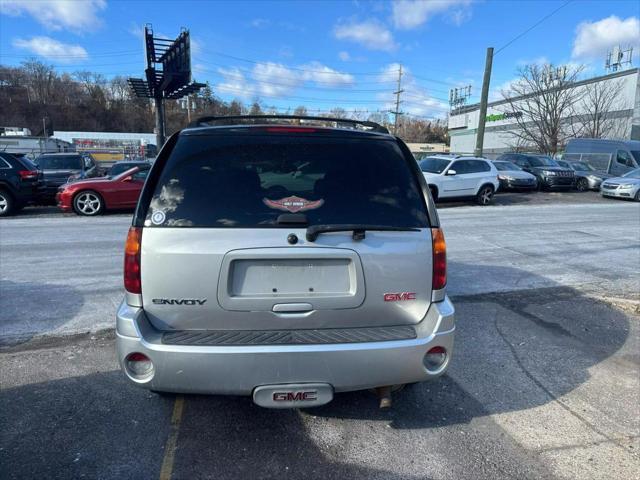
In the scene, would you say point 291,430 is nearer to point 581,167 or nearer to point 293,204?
point 293,204

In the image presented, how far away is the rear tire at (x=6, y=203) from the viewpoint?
12156mm

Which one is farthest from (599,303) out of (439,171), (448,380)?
(439,171)

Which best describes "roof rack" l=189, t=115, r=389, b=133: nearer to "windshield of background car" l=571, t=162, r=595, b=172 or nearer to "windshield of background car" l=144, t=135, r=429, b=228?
"windshield of background car" l=144, t=135, r=429, b=228

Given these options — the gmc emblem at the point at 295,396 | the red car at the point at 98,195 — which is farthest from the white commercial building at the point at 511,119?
the gmc emblem at the point at 295,396

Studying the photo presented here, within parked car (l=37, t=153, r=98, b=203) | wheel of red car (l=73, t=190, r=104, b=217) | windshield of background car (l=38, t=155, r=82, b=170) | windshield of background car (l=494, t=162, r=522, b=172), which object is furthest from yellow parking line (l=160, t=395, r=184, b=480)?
windshield of background car (l=494, t=162, r=522, b=172)

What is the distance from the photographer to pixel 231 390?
235 cm

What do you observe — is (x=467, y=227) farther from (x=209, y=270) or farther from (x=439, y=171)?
(x=209, y=270)

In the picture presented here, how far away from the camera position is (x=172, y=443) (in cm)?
264

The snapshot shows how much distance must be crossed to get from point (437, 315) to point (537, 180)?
21.6 metres

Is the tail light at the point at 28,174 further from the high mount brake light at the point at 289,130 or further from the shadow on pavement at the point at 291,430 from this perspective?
the high mount brake light at the point at 289,130

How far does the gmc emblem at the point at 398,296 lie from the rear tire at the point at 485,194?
50.2ft

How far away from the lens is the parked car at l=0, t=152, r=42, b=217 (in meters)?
12.0

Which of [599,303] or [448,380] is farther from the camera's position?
[599,303]

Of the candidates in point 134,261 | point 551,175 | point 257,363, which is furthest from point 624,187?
point 134,261
